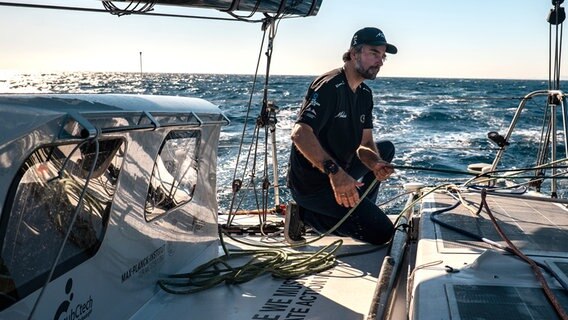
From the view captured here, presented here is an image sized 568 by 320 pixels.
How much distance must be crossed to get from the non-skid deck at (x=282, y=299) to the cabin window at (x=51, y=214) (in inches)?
→ 26.2

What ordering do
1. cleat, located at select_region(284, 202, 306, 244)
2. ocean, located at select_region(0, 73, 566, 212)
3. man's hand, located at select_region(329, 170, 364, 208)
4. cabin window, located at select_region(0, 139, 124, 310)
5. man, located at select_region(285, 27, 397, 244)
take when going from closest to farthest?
cabin window, located at select_region(0, 139, 124, 310), man's hand, located at select_region(329, 170, 364, 208), man, located at select_region(285, 27, 397, 244), cleat, located at select_region(284, 202, 306, 244), ocean, located at select_region(0, 73, 566, 212)

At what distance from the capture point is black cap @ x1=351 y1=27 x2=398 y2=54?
3.69 m

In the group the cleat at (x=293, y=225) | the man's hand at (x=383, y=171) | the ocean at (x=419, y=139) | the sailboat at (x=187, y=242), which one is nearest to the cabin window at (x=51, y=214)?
the sailboat at (x=187, y=242)

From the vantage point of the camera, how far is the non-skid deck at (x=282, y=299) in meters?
2.94

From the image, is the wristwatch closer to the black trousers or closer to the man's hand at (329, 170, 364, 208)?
the man's hand at (329, 170, 364, 208)

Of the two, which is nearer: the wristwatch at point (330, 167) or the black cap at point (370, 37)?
the wristwatch at point (330, 167)

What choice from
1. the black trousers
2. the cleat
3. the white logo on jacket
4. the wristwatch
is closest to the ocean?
the cleat

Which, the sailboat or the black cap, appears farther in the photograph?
the black cap

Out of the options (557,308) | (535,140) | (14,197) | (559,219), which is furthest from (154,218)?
(535,140)

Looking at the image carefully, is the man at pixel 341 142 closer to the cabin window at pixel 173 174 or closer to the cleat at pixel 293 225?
the cleat at pixel 293 225

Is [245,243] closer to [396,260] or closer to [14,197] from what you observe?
[396,260]

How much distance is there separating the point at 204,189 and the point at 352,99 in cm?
109

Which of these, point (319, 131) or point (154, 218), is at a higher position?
point (319, 131)

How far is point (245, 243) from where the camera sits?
13.3ft
